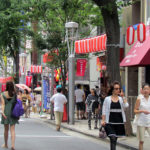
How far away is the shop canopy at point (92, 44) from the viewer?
22.3 metres

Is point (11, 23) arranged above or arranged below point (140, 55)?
above

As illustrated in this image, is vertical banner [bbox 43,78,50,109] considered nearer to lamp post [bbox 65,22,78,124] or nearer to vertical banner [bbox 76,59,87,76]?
vertical banner [bbox 76,59,87,76]

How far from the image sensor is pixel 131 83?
23.4 m

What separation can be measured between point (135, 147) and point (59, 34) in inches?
496

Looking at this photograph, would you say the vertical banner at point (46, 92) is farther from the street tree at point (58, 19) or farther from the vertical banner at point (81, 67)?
the vertical banner at point (81, 67)

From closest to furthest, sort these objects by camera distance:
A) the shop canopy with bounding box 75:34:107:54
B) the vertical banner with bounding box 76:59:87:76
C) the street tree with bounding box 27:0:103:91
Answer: the shop canopy with bounding box 75:34:107:54 < the street tree with bounding box 27:0:103:91 < the vertical banner with bounding box 76:59:87:76


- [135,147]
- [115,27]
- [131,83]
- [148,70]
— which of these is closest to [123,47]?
[131,83]

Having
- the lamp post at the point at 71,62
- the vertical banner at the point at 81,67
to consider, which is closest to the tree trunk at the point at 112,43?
the lamp post at the point at 71,62

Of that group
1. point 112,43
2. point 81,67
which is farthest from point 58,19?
point 112,43

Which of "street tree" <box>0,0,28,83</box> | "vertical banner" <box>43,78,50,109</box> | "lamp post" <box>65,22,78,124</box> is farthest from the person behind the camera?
"vertical banner" <box>43,78,50,109</box>

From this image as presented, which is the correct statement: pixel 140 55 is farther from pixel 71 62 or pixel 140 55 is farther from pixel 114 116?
pixel 114 116

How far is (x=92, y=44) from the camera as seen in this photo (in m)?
23.1

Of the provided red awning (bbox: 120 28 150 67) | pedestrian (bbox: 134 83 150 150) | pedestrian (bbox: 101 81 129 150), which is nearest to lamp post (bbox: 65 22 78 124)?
Answer: red awning (bbox: 120 28 150 67)

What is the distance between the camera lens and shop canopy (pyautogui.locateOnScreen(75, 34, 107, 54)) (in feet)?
73.3
